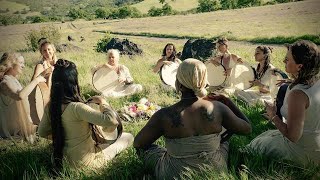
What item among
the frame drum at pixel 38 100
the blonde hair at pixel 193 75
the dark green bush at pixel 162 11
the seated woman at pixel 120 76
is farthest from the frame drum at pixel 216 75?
the dark green bush at pixel 162 11

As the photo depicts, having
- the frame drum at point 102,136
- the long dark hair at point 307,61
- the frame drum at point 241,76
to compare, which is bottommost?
the frame drum at point 241,76

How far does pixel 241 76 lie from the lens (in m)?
7.25

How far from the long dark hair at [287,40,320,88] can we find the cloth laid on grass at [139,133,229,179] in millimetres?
1007

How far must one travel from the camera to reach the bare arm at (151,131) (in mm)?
3248

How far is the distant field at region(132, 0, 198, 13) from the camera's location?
44.5 m

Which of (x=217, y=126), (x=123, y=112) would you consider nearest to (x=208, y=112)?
(x=217, y=126)

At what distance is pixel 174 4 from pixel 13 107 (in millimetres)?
42689

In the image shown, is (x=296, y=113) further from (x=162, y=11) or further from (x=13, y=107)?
(x=162, y=11)

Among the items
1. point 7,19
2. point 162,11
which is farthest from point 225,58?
point 162,11

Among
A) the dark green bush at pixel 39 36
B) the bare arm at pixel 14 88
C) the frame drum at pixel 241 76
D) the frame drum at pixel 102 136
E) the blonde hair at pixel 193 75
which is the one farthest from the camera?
Result: the dark green bush at pixel 39 36

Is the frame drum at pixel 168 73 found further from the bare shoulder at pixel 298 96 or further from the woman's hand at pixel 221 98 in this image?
the bare shoulder at pixel 298 96

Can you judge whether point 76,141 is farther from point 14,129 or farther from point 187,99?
point 14,129

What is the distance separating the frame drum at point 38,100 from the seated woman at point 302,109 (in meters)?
3.24

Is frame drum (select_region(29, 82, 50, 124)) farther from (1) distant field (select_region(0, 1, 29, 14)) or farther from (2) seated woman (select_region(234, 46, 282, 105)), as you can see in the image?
(2) seated woman (select_region(234, 46, 282, 105))
